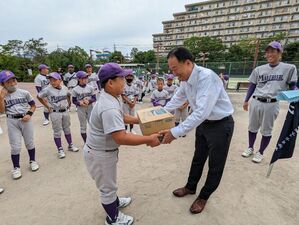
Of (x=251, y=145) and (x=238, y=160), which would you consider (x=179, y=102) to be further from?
(x=251, y=145)

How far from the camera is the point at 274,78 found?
11.8 feet

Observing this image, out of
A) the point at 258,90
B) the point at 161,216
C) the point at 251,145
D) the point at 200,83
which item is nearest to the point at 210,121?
the point at 200,83

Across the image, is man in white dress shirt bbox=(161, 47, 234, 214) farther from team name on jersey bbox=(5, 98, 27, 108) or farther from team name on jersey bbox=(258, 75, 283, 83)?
team name on jersey bbox=(5, 98, 27, 108)

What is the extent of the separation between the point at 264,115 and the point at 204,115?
7.61 ft

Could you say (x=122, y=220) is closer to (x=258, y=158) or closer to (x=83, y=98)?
(x=258, y=158)

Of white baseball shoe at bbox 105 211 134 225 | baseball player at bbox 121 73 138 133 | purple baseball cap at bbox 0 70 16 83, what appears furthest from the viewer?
baseball player at bbox 121 73 138 133

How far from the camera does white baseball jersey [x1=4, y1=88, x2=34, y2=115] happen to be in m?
3.38

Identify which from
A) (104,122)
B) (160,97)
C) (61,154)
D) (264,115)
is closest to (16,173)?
→ (61,154)

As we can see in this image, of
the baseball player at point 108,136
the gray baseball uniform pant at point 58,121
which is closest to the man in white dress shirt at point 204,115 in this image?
the baseball player at point 108,136

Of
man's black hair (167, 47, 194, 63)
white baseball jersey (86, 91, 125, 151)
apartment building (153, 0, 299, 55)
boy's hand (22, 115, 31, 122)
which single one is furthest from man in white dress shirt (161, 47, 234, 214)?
apartment building (153, 0, 299, 55)

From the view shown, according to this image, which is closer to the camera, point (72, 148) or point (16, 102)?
point (16, 102)

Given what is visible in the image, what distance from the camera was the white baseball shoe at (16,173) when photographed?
3405 mm

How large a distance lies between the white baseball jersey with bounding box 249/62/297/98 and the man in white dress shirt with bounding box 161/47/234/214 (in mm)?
1825

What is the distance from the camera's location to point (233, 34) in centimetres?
7625
